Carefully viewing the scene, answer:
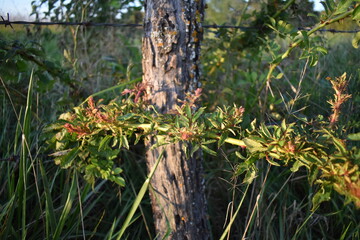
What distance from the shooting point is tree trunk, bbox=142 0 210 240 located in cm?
121

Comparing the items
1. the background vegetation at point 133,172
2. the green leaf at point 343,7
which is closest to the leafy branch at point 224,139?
the background vegetation at point 133,172

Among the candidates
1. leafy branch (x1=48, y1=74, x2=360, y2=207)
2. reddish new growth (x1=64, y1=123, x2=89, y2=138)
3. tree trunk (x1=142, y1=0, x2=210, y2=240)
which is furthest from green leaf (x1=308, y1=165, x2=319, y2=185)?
reddish new growth (x1=64, y1=123, x2=89, y2=138)

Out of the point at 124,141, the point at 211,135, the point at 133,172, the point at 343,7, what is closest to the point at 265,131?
the point at 211,135

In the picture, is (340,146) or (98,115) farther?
(98,115)

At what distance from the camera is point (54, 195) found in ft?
5.74

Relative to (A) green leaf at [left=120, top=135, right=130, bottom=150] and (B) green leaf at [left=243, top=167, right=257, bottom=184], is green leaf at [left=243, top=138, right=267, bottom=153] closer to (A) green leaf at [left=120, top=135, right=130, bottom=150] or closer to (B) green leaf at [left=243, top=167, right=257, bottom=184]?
(B) green leaf at [left=243, top=167, right=257, bottom=184]

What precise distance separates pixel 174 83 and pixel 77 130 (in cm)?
41

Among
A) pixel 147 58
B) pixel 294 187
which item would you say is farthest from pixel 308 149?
pixel 294 187

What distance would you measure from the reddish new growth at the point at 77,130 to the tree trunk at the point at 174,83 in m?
0.30

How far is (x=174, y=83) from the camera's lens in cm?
125

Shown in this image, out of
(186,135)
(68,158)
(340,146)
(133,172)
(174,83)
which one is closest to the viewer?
(340,146)

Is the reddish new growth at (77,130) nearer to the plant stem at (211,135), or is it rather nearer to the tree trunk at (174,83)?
the plant stem at (211,135)

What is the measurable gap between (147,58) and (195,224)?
2.24 feet

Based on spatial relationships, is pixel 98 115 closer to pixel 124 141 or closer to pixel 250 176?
pixel 124 141
